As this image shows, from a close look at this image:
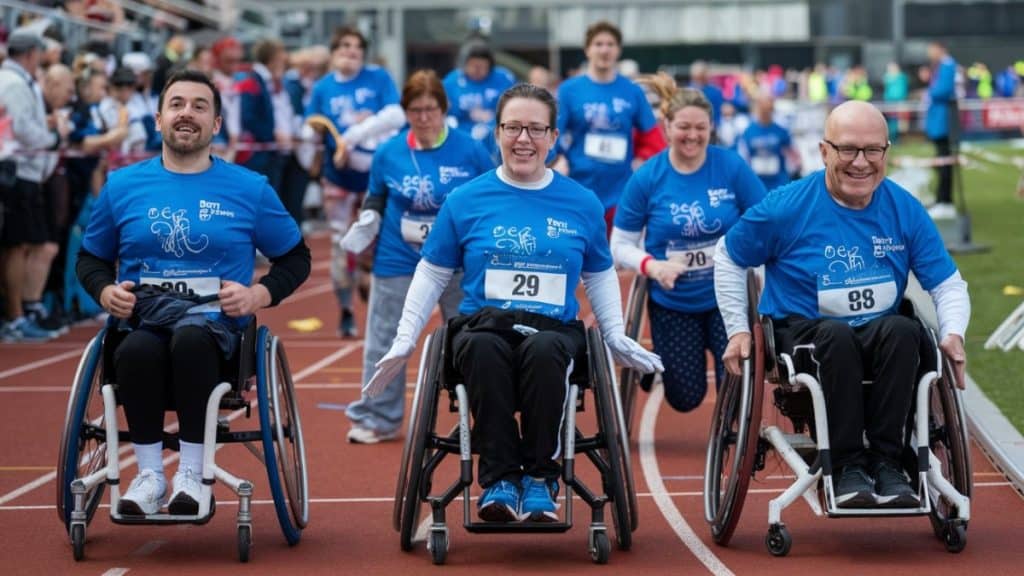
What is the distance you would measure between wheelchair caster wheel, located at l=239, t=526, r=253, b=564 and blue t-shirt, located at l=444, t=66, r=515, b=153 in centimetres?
950

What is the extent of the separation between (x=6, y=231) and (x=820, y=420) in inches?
342

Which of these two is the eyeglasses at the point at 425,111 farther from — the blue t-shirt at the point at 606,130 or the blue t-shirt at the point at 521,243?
the blue t-shirt at the point at 606,130

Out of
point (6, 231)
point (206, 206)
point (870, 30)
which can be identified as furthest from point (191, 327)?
point (870, 30)

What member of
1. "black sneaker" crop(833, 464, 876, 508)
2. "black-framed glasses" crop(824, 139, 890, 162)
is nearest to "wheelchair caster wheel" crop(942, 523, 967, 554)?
"black sneaker" crop(833, 464, 876, 508)

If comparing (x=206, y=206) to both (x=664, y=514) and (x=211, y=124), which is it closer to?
(x=211, y=124)

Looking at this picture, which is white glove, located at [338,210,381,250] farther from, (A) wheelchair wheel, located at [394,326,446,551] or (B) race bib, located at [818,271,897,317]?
(B) race bib, located at [818,271,897,317]

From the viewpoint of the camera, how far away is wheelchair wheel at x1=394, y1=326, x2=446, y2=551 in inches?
269

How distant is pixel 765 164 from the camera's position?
21438mm

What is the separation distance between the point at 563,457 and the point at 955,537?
4.55 feet

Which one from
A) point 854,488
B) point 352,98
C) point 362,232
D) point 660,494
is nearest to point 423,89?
point 362,232

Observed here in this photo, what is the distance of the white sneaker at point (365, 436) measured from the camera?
10.0m

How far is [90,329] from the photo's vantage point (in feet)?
50.9

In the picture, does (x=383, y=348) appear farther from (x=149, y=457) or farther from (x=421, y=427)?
(x=421, y=427)

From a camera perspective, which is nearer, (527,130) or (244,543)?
(244,543)
